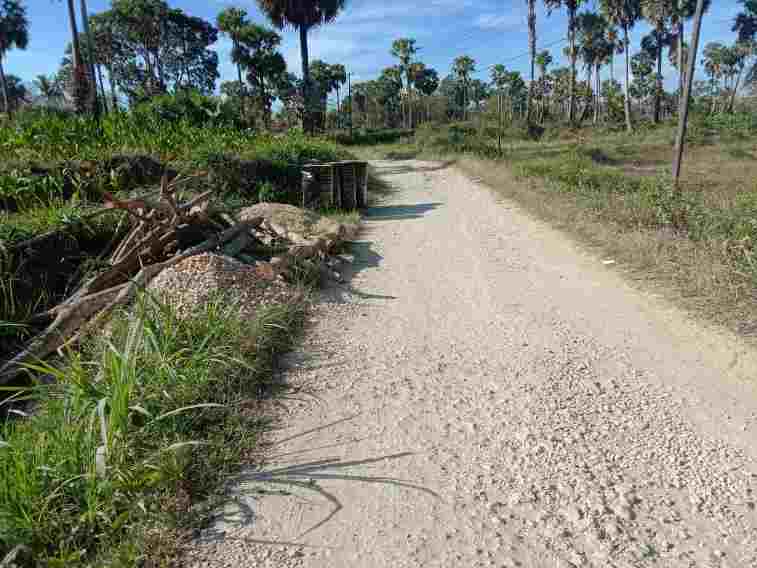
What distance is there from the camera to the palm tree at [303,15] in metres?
21.9

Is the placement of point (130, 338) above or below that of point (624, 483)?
above

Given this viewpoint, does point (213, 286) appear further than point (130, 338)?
Yes

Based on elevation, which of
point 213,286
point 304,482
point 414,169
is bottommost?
point 304,482

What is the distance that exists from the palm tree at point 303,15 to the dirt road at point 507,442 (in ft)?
64.3

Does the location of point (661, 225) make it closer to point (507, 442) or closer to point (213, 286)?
point (507, 442)

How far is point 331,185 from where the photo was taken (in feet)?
33.1

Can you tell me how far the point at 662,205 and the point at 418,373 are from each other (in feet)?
19.0

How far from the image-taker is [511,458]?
2.71 m

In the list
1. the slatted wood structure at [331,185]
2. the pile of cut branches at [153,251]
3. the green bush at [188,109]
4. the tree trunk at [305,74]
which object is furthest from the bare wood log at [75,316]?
the tree trunk at [305,74]

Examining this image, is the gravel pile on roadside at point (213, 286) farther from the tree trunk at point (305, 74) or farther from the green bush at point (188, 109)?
the tree trunk at point (305, 74)

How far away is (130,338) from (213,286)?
1645 mm

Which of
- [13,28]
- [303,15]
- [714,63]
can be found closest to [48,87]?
[13,28]

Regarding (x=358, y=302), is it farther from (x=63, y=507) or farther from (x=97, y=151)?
(x=97, y=151)

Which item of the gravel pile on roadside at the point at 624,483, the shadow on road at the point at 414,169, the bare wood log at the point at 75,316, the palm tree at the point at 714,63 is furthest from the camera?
the palm tree at the point at 714,63
